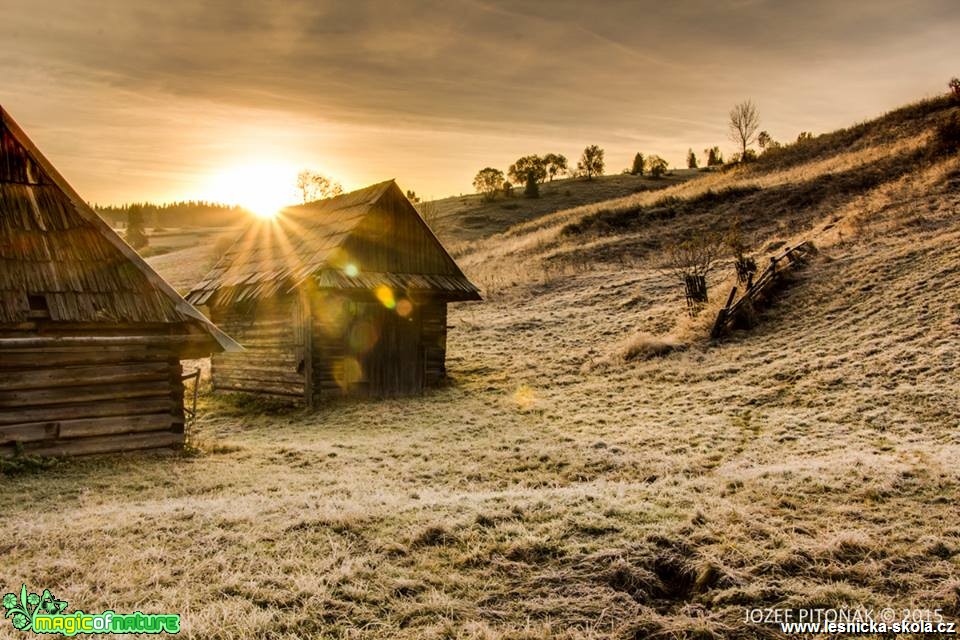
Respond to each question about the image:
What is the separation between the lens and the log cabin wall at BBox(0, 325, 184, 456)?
9805 mm

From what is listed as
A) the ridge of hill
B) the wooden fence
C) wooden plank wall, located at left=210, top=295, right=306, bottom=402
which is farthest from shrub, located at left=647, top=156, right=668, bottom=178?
wooden plank wall, located at left=210, top=295, right=306, bottom=402

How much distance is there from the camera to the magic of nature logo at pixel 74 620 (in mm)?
4422

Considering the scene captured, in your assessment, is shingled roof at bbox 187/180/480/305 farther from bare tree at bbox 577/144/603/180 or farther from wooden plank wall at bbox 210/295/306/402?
bare tree at bbox 577/144/603/180

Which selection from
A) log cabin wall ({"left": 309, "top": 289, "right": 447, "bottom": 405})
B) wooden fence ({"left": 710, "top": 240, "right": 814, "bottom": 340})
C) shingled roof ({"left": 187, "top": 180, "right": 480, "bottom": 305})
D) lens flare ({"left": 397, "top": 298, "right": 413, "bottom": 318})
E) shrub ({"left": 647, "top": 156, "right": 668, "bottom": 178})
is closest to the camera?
log cabin wall ({"left": 309, "top": 289, "right": 447, "bottom": 405})

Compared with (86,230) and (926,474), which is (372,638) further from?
(86,230)

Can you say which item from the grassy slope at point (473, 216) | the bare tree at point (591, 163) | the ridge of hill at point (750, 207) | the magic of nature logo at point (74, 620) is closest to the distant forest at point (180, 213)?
the grassy slope at point (473, 216)

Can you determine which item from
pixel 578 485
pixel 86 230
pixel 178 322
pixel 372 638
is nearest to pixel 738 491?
pixel 578 485

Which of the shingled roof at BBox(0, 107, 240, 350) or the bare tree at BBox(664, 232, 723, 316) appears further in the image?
the bare tree at BBox(664, 232, 723, 316)

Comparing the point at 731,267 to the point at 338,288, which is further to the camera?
the point at 731,267

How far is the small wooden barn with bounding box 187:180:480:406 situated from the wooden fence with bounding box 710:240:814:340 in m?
7.55

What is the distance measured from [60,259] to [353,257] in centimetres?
825

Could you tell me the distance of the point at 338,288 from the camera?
55.2 ft

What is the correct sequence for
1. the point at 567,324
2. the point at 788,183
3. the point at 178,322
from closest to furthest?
the point at 178,322, the point at 567,324, the point at 788,183

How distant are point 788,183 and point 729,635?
122 ft
